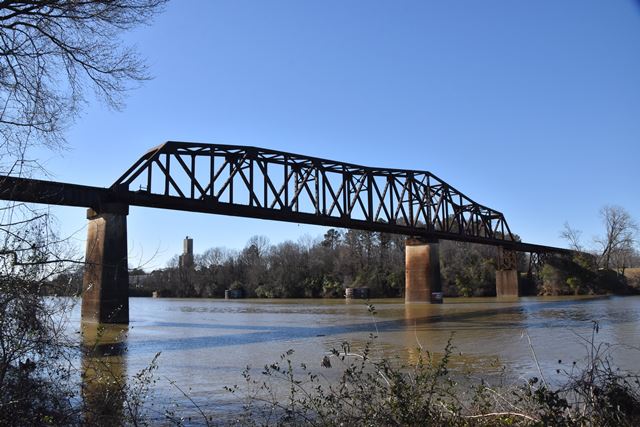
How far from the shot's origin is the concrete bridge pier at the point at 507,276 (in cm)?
7881

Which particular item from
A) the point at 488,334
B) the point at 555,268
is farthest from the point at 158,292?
the point at 488,334

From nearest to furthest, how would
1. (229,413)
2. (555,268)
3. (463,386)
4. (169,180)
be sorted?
(229,413) < (463,386) < (169,180) < (555,268)

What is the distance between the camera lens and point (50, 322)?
6496 mm

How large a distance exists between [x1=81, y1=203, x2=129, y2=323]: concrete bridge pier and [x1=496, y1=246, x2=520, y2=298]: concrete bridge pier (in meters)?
60.0

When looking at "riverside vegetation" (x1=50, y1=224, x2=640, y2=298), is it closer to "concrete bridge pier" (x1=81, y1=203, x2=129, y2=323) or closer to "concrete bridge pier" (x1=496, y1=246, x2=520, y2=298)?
"concrete bridge pier" (x1=496, y1=246, x2=520, y2=298)

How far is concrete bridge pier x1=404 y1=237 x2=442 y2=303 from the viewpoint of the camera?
62.7 metres

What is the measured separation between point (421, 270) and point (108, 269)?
137 ft

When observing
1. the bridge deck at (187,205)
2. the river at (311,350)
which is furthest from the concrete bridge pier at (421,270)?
the river at (311,350)

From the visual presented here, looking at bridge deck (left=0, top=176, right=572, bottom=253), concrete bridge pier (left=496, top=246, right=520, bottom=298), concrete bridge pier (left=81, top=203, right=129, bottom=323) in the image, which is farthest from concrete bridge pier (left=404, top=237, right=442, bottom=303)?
concrete bridge pier (left=81, top=203, right=129, bottom=323)

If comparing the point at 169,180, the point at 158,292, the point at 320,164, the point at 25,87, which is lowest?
the point at 158,292

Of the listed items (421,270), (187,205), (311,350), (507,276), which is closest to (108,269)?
(187,205)

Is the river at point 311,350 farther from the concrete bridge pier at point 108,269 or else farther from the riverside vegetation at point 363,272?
the riverside vegetation at point 363,272

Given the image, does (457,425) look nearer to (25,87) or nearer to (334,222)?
(25,87)

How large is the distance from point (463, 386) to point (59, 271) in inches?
281
